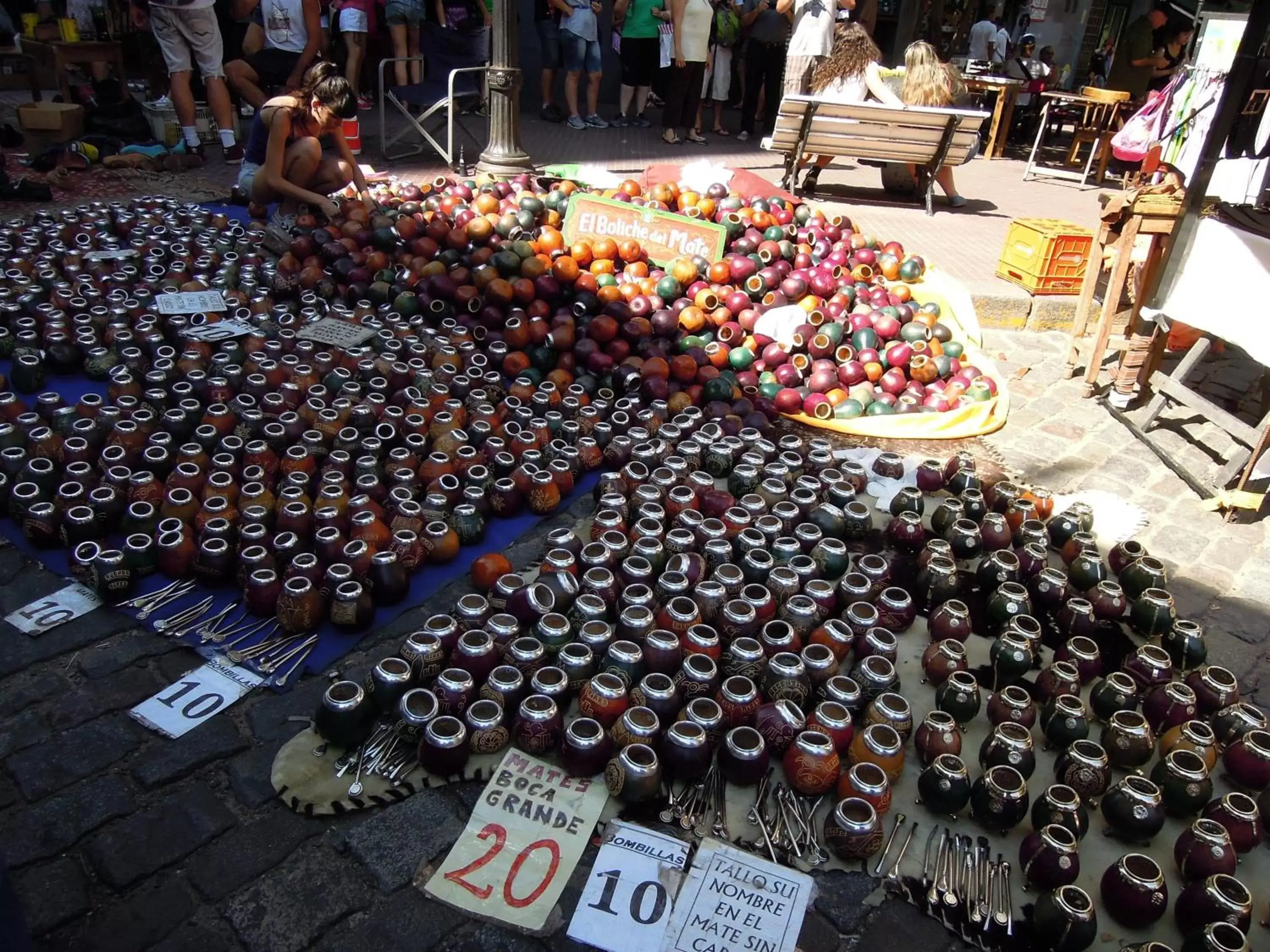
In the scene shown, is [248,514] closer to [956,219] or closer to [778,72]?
[956,219]

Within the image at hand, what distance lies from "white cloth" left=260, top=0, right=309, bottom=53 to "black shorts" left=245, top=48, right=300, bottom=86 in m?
0.05

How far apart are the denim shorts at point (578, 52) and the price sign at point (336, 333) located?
7015 millimetres

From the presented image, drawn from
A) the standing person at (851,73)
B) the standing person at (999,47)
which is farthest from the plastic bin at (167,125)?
the standing person at (999,47)

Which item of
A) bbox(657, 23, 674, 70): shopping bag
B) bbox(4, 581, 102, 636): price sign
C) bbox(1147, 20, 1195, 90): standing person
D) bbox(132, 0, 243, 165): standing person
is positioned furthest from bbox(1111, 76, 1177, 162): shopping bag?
bbox(4, 581, 102, 636): price sign

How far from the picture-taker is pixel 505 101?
7945 millimetres

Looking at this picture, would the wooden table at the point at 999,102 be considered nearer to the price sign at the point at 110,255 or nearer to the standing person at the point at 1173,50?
the standing person at the point at 1173,50

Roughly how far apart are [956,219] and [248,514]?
8.28 meters

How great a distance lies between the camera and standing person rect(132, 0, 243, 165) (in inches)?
322

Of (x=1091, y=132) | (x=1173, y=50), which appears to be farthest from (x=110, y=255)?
(x=1173, y=50)

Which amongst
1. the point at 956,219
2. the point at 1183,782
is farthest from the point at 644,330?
the point at 956,219

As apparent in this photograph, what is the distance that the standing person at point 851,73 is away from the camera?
9.16 m

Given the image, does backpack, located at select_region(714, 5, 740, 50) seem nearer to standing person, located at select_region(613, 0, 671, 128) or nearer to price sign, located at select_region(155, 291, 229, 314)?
standing person, located at select_region(613, 0, 671, 128)

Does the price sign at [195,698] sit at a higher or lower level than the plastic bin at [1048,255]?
lower

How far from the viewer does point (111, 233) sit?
635 cm
